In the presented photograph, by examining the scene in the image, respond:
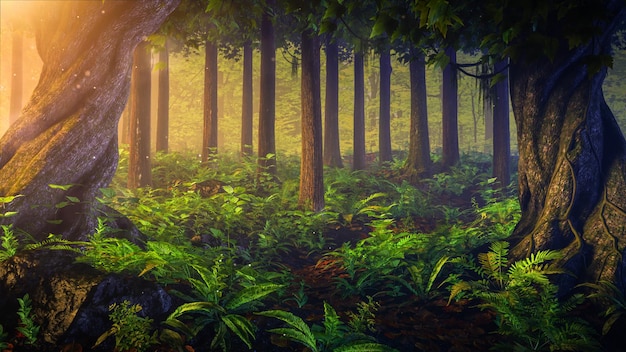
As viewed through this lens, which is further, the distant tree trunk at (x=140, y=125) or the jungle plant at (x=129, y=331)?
the distant tree trunk at (x=140, y=125)

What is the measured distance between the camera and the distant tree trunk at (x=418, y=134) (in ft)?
53.0

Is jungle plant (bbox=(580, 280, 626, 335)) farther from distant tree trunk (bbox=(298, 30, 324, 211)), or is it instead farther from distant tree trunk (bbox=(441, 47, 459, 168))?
distant tree trunk (bbox=(441, 47, 459, 168))

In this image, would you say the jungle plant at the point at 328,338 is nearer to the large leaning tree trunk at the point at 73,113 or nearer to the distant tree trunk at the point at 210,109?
the large leaning tree trunk at the point at 73,113

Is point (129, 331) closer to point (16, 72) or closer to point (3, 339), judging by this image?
point (3, 339)

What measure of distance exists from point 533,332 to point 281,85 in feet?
98.2

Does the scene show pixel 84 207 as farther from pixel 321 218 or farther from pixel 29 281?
pixel 321 218

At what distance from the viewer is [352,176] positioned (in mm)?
15852

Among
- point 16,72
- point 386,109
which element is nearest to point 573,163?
point 386,109

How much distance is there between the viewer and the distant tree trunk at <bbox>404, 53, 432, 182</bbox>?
16.2 m

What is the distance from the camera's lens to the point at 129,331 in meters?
3.98

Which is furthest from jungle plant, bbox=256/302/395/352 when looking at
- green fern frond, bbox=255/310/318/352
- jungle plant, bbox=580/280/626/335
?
jungle plant, bbox=580/280/626/335

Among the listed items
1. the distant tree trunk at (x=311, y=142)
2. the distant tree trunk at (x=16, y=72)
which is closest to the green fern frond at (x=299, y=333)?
the distant tree trunk at (x=311, y=142)

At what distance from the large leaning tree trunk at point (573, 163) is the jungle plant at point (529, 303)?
43 cm

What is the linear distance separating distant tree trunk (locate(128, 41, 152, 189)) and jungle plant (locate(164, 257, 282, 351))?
8700 mm
